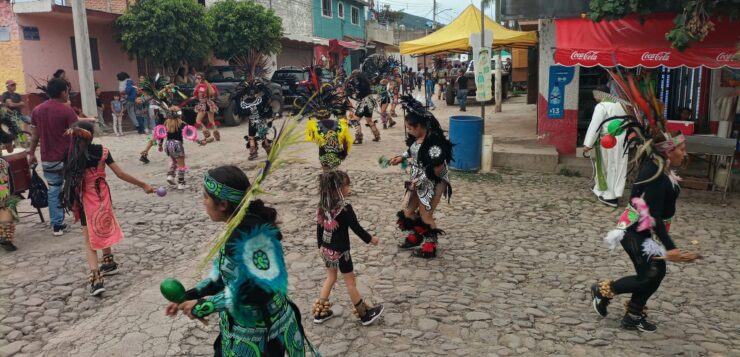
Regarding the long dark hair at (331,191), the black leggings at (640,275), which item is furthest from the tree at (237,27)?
the black leggings at (640,275)

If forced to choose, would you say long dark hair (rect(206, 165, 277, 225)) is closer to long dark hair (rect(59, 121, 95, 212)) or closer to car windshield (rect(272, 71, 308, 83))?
long dark hair (rect(59, 121, 95, 212))

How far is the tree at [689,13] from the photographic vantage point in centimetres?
726

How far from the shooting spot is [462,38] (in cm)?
1347

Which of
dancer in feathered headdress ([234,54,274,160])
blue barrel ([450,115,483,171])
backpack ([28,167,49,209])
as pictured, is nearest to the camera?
backpack ([28,167,49,209])

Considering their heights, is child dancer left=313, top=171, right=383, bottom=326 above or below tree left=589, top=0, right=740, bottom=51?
below

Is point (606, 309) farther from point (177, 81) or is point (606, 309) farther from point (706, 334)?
point (177, 81)

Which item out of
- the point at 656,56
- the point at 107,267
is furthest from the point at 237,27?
the point at 107,267

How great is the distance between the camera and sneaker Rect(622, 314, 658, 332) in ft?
14.1

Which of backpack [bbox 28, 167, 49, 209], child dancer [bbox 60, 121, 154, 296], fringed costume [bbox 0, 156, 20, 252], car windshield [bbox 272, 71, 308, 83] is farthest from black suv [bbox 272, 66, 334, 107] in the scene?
child dancer [bbox 60, 121, 154, 296]

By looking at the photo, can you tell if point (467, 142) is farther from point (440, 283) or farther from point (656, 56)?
point (440, 283)

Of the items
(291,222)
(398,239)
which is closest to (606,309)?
(398,239)

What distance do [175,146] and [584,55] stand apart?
6.46m

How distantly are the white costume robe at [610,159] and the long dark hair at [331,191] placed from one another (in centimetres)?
488

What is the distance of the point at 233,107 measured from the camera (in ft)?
55.0
